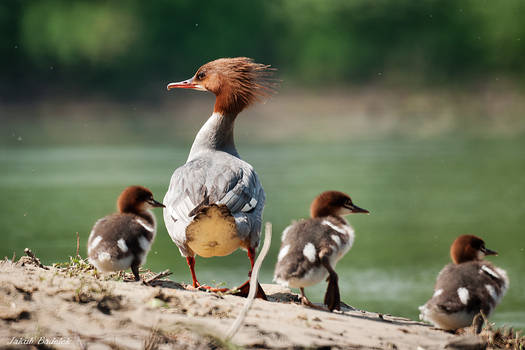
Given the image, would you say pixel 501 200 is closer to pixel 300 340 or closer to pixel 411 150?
pixel 411 150

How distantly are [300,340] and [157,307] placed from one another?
0.77m

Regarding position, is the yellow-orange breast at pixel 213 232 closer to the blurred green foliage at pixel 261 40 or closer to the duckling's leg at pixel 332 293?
the duckling's leg at pixel 332 293

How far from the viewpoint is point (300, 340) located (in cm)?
418

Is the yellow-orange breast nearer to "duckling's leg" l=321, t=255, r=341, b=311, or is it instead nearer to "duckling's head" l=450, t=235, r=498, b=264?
"duckling's leg" l=321, t=255, r=341, b=311

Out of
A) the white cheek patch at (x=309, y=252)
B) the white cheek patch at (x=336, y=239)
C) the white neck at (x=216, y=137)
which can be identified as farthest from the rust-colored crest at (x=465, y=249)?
the white neck at (x=216, y=137)

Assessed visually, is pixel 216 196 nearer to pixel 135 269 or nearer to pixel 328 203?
pixel 135 269

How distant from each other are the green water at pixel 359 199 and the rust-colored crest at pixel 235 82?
2.52 metres

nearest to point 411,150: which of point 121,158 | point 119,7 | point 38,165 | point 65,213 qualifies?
point 121,158

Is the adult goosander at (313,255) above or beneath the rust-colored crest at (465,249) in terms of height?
beneath

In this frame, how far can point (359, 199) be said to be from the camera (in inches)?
614

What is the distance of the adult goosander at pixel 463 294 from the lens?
495cm

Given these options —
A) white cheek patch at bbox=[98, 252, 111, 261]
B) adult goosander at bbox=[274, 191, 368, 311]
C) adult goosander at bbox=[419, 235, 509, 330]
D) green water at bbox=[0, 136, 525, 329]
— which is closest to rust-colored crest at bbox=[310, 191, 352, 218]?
adult goosander at bbox=[274, 191, 368, 311]

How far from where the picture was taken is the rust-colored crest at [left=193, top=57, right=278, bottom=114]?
6.69 metres

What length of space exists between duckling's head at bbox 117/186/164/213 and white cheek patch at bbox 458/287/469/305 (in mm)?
2192
